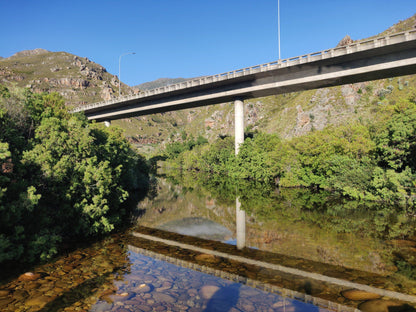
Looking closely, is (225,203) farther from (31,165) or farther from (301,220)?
(31,165)

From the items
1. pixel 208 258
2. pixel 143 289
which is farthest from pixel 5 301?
pixel 208 258

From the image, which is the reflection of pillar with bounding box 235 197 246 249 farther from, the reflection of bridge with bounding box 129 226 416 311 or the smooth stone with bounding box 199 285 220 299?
the smooth stone with bounding box 199 285 220 299

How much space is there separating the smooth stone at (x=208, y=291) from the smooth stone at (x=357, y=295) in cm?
508

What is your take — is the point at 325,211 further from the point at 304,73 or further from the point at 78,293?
the point at 78,293

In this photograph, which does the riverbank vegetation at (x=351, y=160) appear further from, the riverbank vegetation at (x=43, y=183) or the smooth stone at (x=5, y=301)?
the smooth stone at (x=5, y=301)

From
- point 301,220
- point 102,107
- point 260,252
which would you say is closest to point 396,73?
point 301,220

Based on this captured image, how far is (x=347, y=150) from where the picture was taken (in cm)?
3394

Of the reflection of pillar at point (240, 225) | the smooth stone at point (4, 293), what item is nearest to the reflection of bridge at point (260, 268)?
the reflection of pillar at point (240, 225)

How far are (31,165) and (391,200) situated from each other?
102ft

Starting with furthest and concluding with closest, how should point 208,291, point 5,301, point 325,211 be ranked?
point 325,211 < point 208,291 < point 5,301

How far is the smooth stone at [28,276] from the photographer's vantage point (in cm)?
1145

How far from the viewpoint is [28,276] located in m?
11.7

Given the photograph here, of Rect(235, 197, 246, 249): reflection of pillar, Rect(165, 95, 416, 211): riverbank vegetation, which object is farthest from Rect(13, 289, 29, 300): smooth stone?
Rect(165, 95, 416, 211): riverbank vegetation

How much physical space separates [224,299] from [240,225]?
12.1 m
